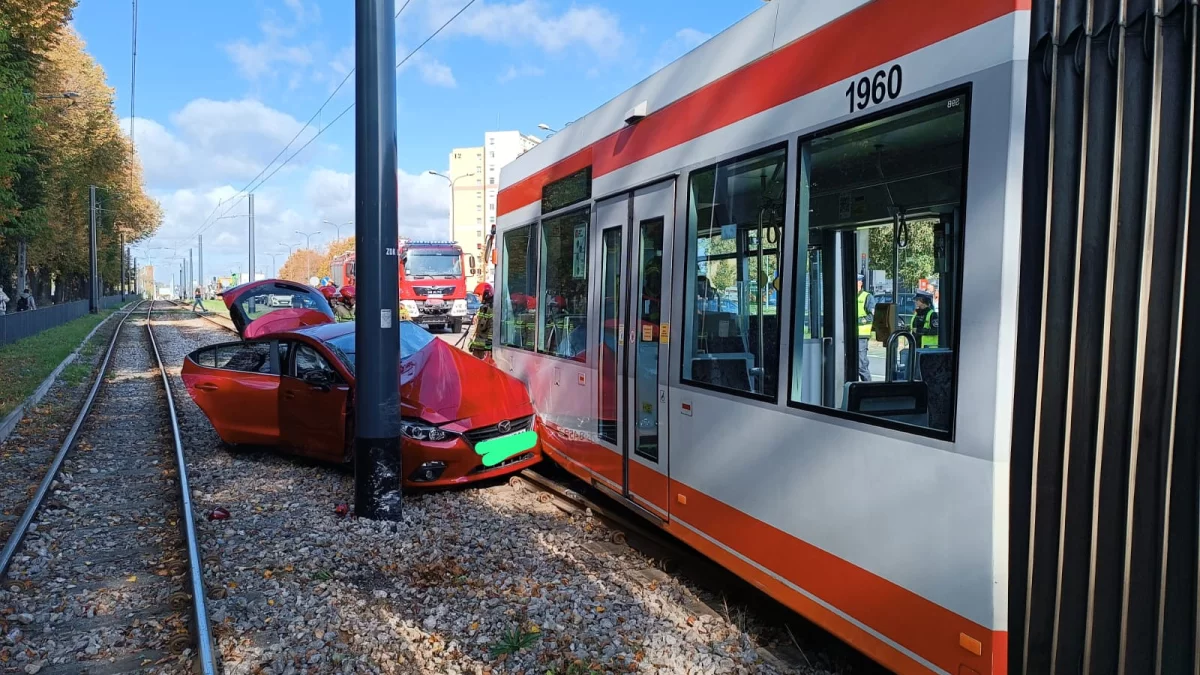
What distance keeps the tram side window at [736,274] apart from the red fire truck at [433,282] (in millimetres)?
23606

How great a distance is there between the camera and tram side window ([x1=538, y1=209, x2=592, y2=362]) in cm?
671

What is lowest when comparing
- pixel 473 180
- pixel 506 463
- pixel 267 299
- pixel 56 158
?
pixel 506 463

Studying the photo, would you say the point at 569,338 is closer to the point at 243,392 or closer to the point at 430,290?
the point at 243,392

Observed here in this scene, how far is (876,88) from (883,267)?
955mm

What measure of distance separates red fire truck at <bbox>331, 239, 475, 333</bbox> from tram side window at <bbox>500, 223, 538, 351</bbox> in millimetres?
19447

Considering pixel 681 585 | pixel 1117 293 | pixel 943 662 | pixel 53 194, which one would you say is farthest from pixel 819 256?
pixel 53 194

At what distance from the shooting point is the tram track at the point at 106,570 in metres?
4.38

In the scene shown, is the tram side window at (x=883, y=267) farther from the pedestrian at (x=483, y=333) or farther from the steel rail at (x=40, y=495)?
the pedestrian at (x=483, y=333)

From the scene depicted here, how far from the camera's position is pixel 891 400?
11.8 ft

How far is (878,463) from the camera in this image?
3436 millimetres

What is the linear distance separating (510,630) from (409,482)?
9.54ft

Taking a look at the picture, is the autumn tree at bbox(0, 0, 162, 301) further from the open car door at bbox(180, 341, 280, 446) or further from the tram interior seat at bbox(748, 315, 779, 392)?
the tram interior seat at bbox(748, 315, 779, 392)

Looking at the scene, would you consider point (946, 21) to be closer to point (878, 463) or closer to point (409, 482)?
point (878, 463)

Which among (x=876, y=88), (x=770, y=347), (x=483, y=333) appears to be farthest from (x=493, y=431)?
(x=483, y=333)
